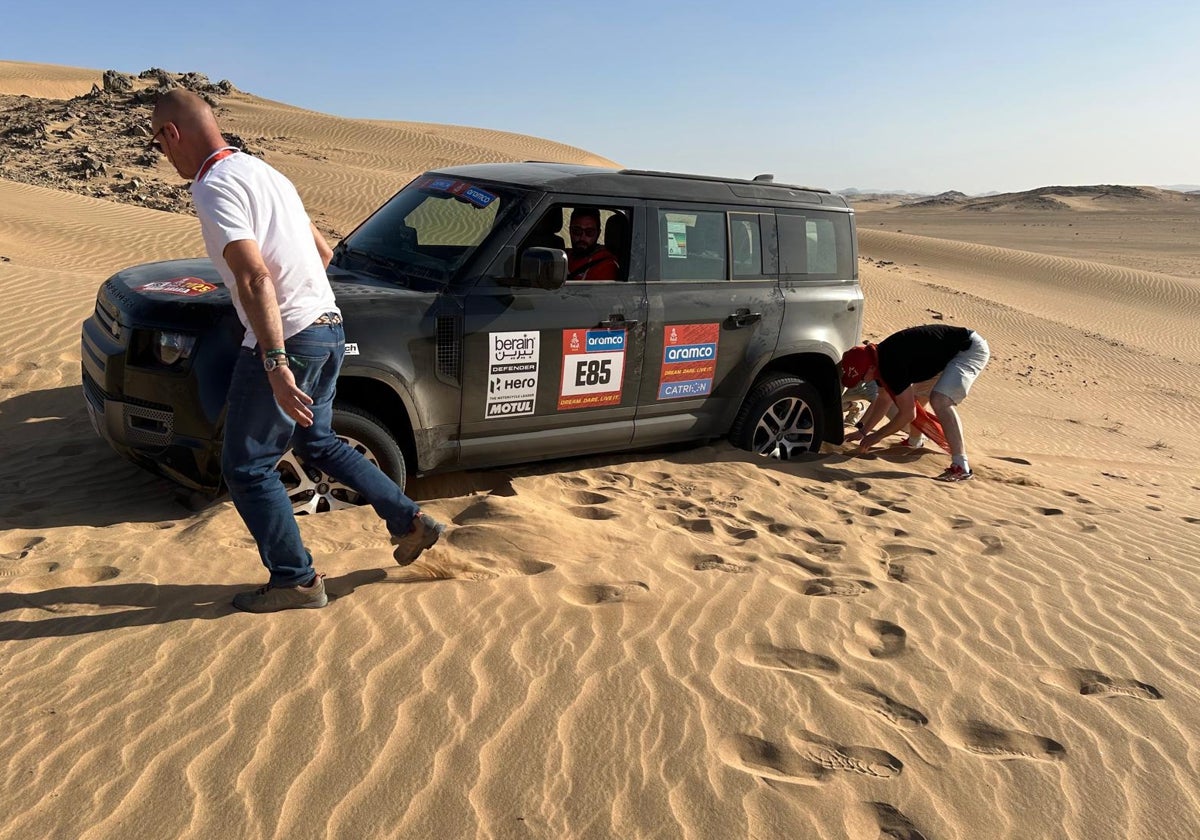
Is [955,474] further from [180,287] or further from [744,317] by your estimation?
[180,287]

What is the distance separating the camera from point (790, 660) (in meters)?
3.80

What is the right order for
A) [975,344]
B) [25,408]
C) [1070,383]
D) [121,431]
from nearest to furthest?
[121,431] < [25,408] < [975,344] < [1070,383]

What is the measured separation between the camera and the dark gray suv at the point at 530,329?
4387mm

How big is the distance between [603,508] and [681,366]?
108cm

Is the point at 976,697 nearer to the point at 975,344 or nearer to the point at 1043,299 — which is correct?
the point at 975,344

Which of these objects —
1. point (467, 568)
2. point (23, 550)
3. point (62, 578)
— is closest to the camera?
point (62, 578)

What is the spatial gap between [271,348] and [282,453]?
49cm

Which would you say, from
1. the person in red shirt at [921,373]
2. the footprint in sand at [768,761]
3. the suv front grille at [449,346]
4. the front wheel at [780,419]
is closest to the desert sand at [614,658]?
the footprint in sand at [768,761]

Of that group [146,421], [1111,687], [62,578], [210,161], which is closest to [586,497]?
[146,421]

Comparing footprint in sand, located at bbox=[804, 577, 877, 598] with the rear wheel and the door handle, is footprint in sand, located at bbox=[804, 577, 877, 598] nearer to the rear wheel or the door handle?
the door handle

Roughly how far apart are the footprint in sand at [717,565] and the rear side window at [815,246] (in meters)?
2.35

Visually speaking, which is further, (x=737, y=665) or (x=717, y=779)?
(x=737, y=665)

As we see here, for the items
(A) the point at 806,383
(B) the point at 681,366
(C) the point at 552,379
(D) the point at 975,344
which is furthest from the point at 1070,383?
(C) the point at 552,379

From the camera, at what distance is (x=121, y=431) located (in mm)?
4418
